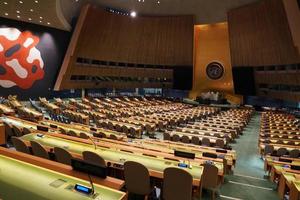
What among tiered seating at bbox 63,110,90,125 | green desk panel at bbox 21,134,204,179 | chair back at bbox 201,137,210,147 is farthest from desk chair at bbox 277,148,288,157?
tiered seating at bbox 63,110,90,125

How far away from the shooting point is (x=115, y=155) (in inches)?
191

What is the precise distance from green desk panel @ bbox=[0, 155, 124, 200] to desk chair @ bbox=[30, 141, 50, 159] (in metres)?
0.90

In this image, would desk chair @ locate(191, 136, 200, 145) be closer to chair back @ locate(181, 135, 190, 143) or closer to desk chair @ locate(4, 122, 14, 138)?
chair back @ locate(181, 135, 190, 143)

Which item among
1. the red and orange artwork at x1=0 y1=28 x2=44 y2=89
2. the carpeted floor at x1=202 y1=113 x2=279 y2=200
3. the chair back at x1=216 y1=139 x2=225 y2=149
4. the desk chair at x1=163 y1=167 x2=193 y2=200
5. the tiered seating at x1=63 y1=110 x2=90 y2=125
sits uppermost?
the red and orange artwork at x1=0 y1=28 x2=44 y2=89

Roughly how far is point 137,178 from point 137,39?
25.8 metres

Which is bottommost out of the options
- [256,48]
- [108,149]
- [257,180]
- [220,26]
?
[257,180]

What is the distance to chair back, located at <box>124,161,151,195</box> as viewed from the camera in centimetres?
375

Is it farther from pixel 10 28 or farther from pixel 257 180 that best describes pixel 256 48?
pixel 10 28

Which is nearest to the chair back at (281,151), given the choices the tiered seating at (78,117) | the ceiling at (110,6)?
the tiered seating at (78,117)

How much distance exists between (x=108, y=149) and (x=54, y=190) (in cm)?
259

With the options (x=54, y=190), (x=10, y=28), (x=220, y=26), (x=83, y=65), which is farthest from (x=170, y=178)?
(x=220, y=26)

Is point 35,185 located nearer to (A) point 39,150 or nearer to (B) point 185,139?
(A) point 39,150

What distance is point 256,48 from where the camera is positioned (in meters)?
24.2

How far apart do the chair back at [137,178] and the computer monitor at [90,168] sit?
0.85 m
